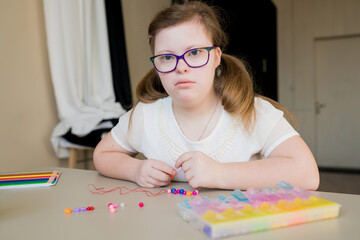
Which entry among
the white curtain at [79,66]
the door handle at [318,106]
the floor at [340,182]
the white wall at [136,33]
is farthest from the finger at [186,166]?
the door handle at [318,106]

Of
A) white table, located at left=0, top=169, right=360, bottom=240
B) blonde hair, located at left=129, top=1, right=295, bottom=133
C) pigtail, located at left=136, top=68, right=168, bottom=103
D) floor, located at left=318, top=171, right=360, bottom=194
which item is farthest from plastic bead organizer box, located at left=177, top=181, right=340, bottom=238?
floor, located at left=318, top=171, right=360, bottom=194

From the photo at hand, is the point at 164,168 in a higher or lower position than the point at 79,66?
lower

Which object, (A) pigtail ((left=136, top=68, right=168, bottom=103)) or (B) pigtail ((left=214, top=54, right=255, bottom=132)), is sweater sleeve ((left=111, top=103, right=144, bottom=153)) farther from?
(B) pigtail ((left=214, top=54, right=255, bottom=132))

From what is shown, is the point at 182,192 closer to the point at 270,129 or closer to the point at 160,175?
the point at 160,175

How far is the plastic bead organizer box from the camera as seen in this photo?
1.64 ft

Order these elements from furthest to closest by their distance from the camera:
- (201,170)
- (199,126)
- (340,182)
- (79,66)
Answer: (340,182) → (79,66) → (199,126) → (201,170)

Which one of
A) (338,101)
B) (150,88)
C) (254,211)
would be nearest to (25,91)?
(150,88)

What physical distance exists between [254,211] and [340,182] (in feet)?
12.8

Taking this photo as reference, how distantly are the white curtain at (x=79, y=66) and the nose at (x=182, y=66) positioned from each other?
1122 mm

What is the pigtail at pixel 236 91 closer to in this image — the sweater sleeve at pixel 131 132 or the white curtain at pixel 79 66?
the sweater sleeve at pixel 131 132

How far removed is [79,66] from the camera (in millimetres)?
1980

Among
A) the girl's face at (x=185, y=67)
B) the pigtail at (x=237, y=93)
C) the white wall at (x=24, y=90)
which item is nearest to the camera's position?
the girl's face at (x=185, y=67)

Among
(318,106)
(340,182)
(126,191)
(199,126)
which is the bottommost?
(340,182)

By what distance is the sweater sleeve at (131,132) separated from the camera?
1.07m
